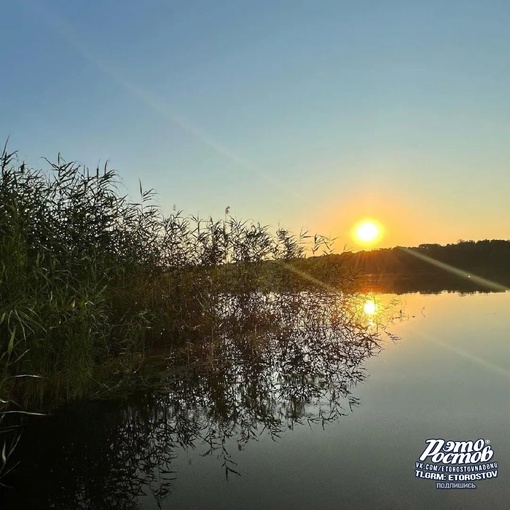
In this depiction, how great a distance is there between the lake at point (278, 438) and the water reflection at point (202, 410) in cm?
2

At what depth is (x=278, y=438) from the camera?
16.9 ft

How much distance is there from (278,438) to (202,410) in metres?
1.41

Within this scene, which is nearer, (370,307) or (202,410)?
(202,410)

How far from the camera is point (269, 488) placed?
3967mm

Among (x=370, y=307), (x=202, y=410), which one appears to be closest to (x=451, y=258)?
(x=370, y=307)

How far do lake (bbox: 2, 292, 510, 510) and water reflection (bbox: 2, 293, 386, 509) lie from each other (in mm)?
20

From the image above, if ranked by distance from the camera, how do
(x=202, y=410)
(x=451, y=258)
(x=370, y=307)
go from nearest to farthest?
(x=202, y=410)
(x=370, y=307)
(x=451, y=258)

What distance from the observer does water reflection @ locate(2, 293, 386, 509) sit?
14.0ft

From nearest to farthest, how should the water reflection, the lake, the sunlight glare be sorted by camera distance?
the lake → the water reflection → the sunlight glare

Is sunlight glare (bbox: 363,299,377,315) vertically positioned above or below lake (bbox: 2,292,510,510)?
above

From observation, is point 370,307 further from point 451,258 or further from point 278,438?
point 451,258

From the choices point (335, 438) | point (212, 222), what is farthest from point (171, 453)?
point (212, 222)

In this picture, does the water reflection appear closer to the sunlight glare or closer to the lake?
the lake

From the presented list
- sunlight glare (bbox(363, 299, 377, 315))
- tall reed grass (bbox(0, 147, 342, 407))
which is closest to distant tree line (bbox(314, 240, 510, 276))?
sunlight glare (bbox(363, 299, 377, 315))
